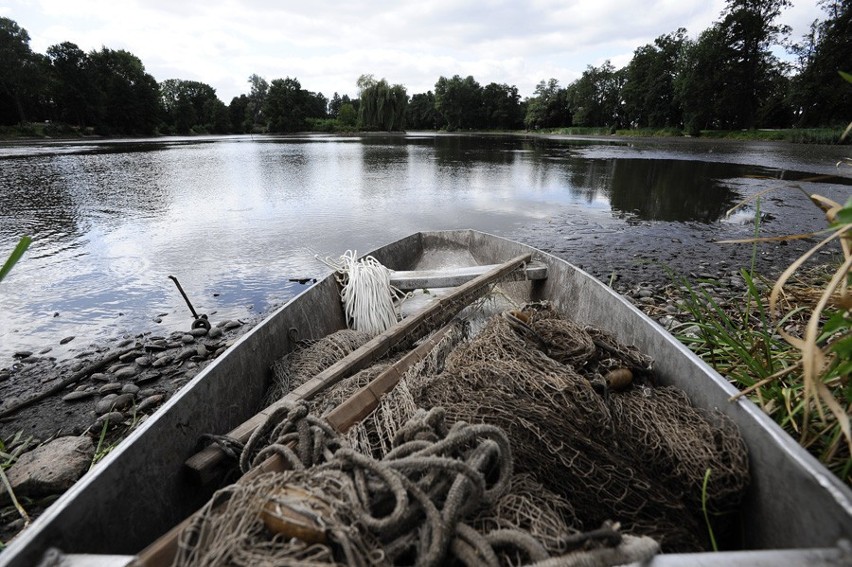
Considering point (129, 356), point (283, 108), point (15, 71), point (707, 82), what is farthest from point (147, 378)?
point (283, 108)

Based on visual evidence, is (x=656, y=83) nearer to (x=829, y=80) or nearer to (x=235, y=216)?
(x=829, y=80)

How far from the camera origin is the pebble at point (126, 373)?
4.65 m

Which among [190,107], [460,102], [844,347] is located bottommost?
[844,347]

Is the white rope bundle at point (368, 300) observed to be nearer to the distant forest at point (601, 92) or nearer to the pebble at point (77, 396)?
the pebble at point (77, 396)

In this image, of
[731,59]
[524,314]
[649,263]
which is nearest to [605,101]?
[731,59]

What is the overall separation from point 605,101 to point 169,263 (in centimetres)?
10431

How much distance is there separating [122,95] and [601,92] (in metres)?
94.9

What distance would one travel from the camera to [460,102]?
115938 millimetres

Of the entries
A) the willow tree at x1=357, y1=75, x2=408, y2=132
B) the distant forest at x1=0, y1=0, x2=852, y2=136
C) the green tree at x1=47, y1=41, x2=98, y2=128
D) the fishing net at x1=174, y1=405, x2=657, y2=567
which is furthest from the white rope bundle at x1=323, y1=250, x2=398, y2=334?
the willow tree at x1=357, y1=75, x2=408, y2=132

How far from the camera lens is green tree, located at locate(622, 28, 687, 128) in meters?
70.2

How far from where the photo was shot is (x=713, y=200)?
14266mm

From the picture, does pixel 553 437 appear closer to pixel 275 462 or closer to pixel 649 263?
pixel 275 462

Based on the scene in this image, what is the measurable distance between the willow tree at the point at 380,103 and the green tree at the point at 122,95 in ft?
130

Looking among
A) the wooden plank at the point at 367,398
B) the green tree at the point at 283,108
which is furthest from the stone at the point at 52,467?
the green tree at the point at 283,108
